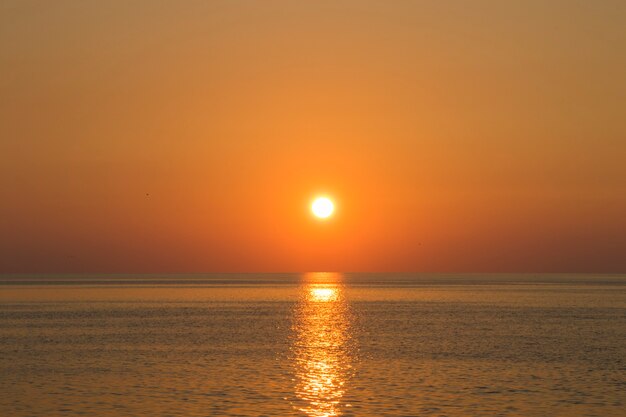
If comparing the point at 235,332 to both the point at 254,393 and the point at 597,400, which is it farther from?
the point at 597,400

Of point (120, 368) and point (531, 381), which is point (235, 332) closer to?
point (120, 368)

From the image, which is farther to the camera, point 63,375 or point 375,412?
point 63,375

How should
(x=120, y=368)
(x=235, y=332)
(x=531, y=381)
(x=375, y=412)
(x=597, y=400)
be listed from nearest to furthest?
(x=375, y=412)
(x=597, y=400)
(x=531, y=381)
(x=120, y=368)
(x=235, y=332)

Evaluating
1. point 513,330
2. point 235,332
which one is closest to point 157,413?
point 235,332

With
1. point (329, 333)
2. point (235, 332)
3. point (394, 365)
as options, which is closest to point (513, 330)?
point (329, 333)

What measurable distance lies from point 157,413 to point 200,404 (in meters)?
2.52

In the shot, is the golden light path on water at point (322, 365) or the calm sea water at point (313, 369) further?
the golden light path on water at point (322, 365)

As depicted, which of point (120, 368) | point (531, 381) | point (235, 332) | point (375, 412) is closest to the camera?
point (375, 412)

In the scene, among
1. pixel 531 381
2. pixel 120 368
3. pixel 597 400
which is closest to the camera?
pixel 597 400

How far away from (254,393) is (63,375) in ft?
43.3

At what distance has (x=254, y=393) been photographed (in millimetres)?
42938

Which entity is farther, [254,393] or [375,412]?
[254,393]

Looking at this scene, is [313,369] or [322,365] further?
[322,365]

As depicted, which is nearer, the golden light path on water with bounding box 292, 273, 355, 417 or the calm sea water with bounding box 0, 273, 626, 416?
the calm sea water with bounding box 0, 273, 626, 416
